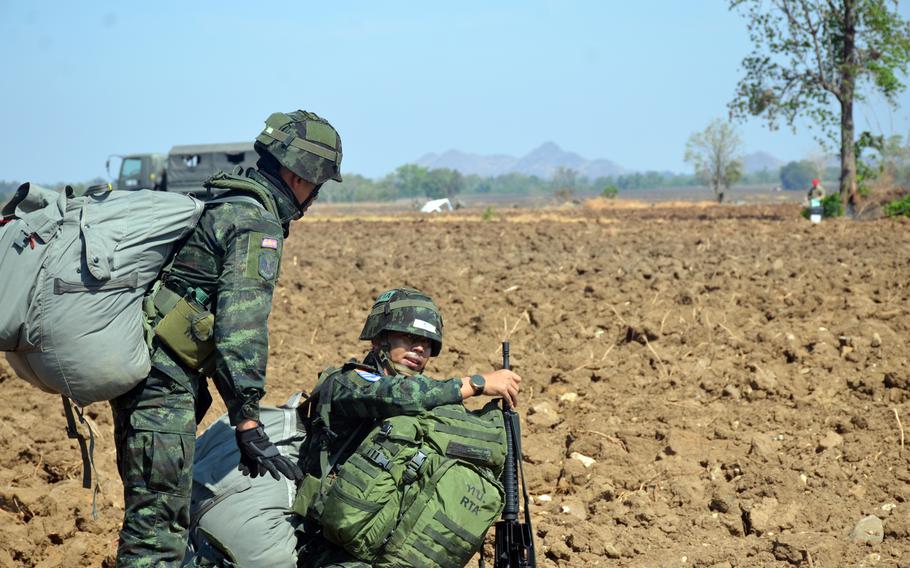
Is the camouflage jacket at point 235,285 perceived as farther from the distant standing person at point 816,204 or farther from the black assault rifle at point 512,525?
the distant standing person at point 816,204

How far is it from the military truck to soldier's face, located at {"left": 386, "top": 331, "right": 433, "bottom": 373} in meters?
28.0

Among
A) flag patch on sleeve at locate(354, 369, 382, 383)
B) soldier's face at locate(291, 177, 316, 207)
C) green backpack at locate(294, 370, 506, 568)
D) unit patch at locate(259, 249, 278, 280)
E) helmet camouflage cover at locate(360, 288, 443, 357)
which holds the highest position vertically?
soldier's face at locate(291, 177, 316, 207)

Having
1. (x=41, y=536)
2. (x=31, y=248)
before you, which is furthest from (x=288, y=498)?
(x=41, y=536)

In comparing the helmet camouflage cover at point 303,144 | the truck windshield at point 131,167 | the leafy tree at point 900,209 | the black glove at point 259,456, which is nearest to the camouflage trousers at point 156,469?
the black glove at point 259,456

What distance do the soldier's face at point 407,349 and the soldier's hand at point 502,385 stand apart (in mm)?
302

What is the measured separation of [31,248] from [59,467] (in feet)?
10.9

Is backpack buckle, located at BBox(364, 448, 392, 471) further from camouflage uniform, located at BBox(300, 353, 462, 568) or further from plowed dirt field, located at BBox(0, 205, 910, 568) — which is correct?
plowed dirt field, located at BBox(0, 205, 910, 568)

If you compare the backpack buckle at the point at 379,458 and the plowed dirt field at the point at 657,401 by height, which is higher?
the backpack buckle at the point at 379,458

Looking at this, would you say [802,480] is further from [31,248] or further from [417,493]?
[31,248]

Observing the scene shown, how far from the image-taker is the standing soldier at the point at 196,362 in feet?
12.1

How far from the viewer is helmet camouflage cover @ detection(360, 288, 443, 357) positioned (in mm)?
4078

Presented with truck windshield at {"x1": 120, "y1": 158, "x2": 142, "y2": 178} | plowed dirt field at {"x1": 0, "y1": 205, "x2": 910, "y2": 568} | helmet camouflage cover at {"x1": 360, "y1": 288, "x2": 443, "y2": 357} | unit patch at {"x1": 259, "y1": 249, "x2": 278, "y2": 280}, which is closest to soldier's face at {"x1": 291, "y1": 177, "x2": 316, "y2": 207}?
unit patch at {"x1": 259, "y1": 249, "x2": 278, "y2": 280}

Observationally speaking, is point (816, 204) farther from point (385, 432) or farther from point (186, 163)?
point (385, 432)

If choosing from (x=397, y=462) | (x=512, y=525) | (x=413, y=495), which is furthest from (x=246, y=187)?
(x=512, y=525)
